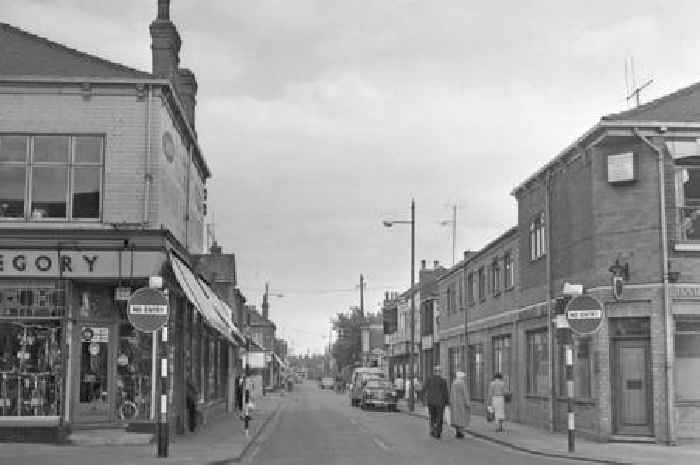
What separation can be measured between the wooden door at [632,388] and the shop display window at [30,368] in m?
13.3

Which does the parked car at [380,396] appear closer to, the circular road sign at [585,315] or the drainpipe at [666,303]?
the drainpipe at [666,303]

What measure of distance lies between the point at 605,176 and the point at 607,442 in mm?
6597

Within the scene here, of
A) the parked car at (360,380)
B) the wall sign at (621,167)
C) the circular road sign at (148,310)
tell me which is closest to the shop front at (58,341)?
the circular road sign at (148,310)

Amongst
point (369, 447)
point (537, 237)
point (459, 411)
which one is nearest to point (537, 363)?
point (537, 237)

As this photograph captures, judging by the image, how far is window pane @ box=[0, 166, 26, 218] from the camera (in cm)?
2231

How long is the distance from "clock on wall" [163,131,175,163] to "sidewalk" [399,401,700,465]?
11182 mm

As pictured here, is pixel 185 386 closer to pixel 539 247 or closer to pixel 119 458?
pixel 119 458

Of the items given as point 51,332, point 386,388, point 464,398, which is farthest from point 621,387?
point 386,388

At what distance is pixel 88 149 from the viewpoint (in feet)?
73.9

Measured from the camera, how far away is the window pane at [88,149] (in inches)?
886

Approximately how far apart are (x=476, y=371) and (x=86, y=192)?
24110 millimetres

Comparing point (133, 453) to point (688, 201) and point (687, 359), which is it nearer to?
point (687, 359)

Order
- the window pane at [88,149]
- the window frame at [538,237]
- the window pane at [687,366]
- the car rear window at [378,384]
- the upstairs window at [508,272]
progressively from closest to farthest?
1. the window pane at [88,149]
2. the window pane at [687,366]
3. the window frame at [538,237]
4. the upstairs window at [508,272]
5. the car rear window at [378,384]

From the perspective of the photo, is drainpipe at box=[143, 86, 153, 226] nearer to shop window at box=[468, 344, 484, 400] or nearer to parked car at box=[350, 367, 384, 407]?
shop window at box=[468, 344, 484, 400]
